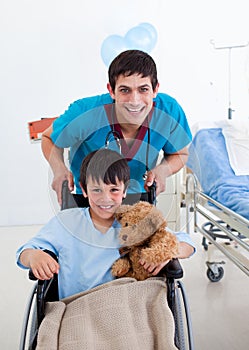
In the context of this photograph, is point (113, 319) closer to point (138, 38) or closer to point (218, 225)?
point (218, 225)

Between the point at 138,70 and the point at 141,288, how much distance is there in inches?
25.4

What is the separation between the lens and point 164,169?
1.64 meters

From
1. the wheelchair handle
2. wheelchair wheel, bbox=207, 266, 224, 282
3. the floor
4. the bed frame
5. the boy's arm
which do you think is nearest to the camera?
the boy's arm

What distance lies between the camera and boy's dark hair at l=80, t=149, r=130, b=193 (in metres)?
1.41

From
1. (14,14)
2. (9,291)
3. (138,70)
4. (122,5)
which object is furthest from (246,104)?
(138,70)

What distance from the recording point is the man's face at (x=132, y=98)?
1495 millimetres

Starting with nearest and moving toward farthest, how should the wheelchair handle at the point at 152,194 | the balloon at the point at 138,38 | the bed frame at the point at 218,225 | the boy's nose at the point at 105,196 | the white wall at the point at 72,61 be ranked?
1. the boy's nose at the point at 105,196
2. the wheelchair handle at the point at 152,194
3. the bed frame at the point at 218,225
4. the balloon at the point at 138,38
5. the white wall at the point at 72,61

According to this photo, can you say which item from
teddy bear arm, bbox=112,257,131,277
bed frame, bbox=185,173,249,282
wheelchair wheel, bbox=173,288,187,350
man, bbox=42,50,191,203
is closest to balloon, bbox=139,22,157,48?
bed frame, bbox=185,173,249,282

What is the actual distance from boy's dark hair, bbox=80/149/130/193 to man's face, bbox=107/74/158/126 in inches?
5.1

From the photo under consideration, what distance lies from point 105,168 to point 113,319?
1.36 feet

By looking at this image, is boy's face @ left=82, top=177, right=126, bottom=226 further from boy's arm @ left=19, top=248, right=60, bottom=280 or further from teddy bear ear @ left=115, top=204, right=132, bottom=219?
boy's arm @ left=19, top=248, right=60, bottom=280

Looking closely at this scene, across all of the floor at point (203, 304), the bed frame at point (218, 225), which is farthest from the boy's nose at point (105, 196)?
the floor at point (203, 304)

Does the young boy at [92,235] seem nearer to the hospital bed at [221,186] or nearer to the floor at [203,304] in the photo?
the hospital bed at [221,186]

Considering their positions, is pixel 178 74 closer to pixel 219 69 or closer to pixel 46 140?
pixel 219 69
